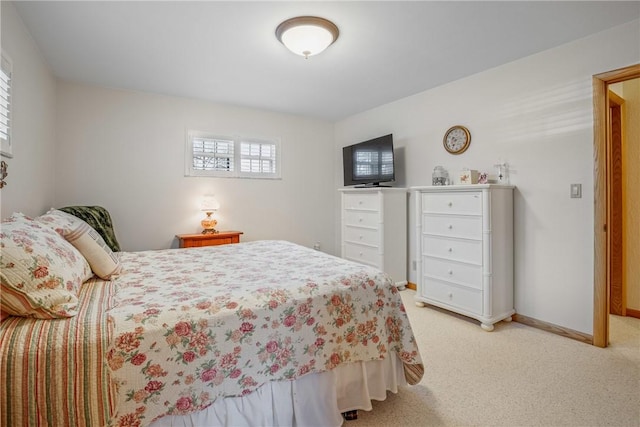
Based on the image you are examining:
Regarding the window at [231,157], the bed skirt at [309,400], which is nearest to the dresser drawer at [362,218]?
the window at [231,157]

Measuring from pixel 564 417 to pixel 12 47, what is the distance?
13.2 feet

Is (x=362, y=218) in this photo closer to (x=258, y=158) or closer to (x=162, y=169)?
(x=258, y=158)

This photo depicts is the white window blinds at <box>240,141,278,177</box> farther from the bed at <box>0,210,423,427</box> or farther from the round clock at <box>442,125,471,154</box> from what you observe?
the bed at <box>0,210,423,427</box>

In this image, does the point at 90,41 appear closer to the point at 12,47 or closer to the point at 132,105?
the point at 12,47

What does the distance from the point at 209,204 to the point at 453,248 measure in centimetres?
287

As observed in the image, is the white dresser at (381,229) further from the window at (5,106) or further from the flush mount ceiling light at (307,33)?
the window at (5,106)

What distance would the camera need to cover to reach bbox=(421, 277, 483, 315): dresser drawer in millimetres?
2743

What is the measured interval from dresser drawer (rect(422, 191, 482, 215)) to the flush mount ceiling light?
5.78 feet

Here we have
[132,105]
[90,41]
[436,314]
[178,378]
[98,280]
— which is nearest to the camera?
[178,378]

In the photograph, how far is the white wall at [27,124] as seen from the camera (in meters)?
2.01

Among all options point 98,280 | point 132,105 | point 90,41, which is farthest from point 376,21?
point 132,105

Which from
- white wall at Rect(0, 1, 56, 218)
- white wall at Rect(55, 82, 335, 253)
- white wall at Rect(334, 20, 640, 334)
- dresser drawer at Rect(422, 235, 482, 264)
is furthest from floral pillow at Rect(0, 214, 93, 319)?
white wall at Rect(334, 20, 640, 334)

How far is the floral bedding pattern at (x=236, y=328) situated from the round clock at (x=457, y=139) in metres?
2.15

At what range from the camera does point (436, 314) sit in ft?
9.93
